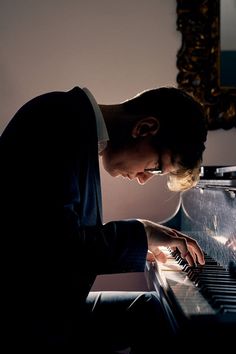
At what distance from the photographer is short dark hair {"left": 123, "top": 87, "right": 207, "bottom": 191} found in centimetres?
118

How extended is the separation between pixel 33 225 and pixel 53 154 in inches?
6.9

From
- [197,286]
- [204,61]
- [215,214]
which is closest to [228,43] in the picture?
[204,61]

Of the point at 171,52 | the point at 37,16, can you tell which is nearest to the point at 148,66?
the point at 171,52

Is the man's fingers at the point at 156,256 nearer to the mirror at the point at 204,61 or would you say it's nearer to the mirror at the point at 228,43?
the mirror at the point at 204,61

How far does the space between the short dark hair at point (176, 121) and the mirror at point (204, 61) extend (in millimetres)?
1426

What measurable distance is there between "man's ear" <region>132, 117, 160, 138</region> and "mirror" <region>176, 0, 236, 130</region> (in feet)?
4.87

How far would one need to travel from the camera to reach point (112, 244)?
1.10m

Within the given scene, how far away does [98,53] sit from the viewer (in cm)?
260

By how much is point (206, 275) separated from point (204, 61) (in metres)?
1.70

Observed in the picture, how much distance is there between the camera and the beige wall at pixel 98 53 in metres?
2.59

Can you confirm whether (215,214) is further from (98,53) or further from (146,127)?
(98,53)

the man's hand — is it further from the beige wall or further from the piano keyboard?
the beige wall

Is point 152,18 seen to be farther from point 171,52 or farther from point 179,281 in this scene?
point 179,281

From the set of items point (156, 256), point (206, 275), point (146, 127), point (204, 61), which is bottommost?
point (156, 256)
